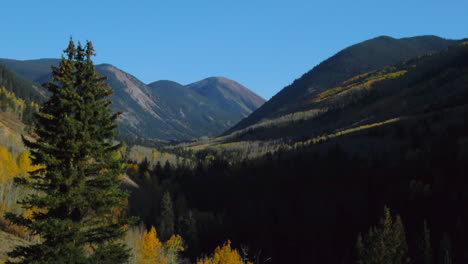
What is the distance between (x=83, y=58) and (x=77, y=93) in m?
1.92

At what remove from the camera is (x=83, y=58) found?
20.4m

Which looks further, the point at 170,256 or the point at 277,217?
the point at 277,217

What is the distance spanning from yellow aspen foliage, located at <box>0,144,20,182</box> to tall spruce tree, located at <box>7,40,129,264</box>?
342ft

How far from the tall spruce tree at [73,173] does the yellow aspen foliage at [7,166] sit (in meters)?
104

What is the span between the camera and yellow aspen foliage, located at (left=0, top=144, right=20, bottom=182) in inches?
4426

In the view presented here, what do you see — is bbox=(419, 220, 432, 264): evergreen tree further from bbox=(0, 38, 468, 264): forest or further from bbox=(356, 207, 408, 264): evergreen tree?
bbox=(356, 207, 408, 264): evergreen tree

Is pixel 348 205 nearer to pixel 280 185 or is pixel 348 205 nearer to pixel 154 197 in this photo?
pixel 280 185

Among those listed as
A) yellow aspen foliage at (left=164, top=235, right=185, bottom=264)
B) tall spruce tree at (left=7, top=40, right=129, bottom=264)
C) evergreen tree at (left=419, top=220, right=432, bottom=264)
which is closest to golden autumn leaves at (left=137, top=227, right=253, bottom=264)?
yellow aspen foliage at (left=164, top=235, right=185, bottom=264)

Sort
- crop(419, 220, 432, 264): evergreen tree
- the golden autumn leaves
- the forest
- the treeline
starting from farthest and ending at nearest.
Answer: the treeline < the golden autumn leaves < crop(419, 220, 432, 264): evergreen tree < the forest

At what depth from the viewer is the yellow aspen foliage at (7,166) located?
112 meters

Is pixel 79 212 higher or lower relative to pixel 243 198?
higher

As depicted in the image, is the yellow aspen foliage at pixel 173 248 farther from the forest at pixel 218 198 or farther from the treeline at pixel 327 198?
the treeline at pixel 327 198

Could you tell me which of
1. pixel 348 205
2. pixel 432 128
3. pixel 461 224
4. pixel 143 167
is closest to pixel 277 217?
pixel 348 205

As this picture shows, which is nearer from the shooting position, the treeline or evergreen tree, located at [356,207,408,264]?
evergreen tree, located at [356,207,408,264]
